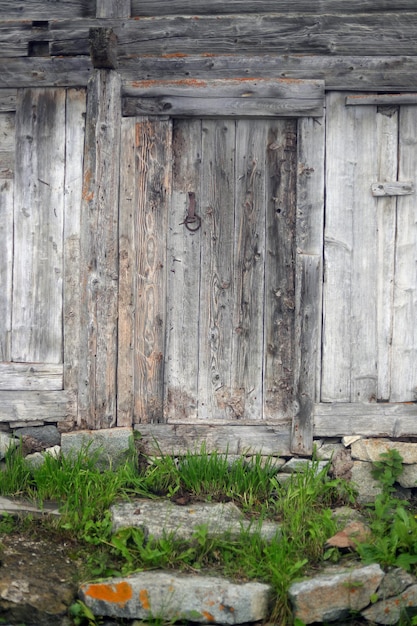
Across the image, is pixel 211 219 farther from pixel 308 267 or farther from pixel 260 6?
pixel 260 6

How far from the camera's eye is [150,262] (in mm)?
5453

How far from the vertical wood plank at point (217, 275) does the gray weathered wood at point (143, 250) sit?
27 centimetres

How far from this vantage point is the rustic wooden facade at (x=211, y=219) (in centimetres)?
533

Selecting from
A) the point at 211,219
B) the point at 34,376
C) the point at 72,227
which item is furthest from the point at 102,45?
the point at 34,376

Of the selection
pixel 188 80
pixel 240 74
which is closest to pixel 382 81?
pixel 240 74

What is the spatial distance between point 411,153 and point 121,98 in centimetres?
196

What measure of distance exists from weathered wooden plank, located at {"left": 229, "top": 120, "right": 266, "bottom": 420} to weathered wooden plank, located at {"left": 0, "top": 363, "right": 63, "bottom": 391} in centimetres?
120

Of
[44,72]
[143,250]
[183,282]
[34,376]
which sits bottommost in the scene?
[34,376]

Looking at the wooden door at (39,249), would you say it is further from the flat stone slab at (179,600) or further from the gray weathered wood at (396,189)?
the gray weathered wood at (396,189)

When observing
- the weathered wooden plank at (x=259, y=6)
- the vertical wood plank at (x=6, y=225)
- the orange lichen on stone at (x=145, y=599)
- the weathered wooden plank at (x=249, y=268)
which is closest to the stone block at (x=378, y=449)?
the weathered wooden plank at (x=249, y=268)

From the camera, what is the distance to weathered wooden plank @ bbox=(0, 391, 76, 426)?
550 centimetres

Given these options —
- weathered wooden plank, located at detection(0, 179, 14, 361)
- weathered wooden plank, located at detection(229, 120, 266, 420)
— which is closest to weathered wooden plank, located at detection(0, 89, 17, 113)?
weathered wooden plank, located at detection(0, 179, 14, 361)

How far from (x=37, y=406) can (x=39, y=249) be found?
107 cm

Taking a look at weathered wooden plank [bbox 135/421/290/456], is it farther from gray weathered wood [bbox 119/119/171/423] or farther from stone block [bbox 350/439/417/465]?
stone block [bbox 350/439/417/465]
